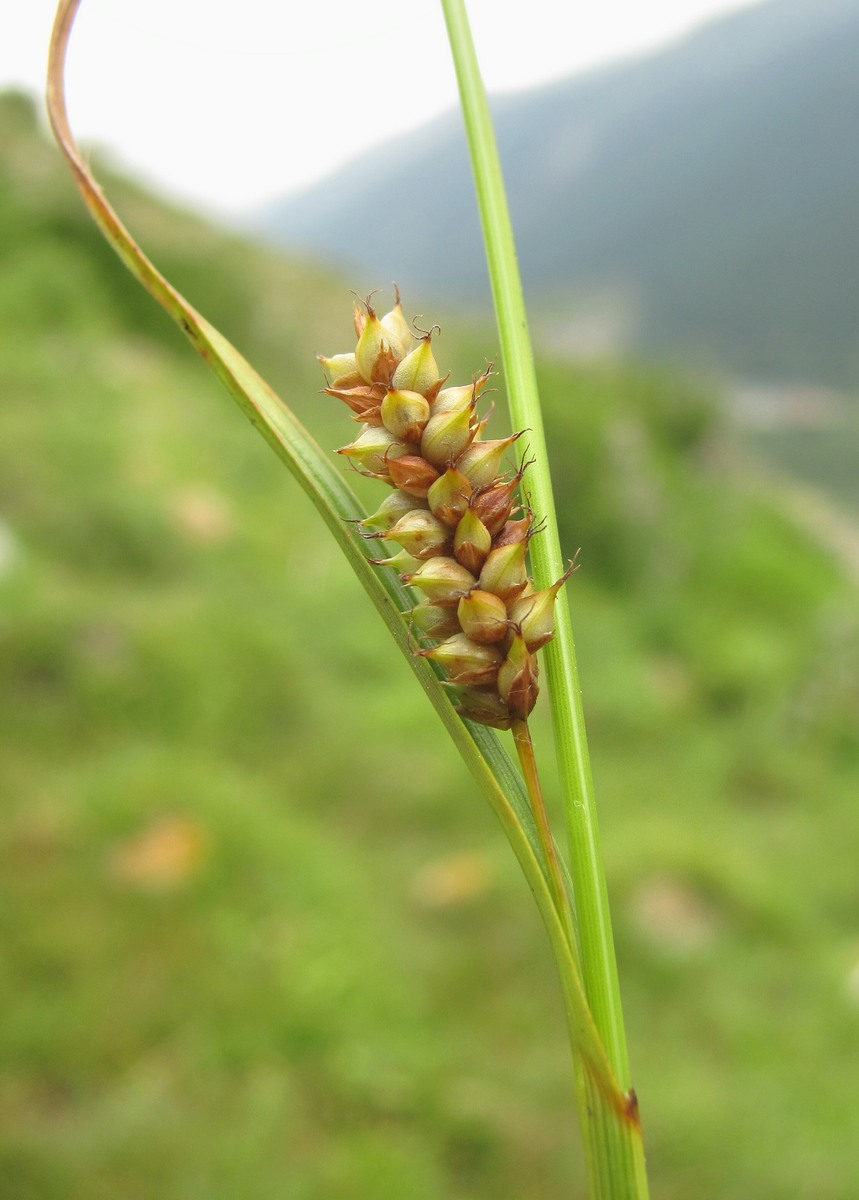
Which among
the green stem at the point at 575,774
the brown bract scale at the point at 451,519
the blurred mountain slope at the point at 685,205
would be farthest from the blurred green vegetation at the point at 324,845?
the blurred mountain slope at the point at 685,205

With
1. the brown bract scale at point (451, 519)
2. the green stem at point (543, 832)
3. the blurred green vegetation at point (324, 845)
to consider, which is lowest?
the blurred green vegetation at point (324, 845)

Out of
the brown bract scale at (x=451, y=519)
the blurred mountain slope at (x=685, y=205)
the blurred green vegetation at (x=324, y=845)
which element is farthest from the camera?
the blurred mountain slope at (x=685, y=205)

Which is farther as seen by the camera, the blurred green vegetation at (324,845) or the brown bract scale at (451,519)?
the blurred green vegetation at (324,845)

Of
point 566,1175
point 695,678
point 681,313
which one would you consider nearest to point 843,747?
point 695,678

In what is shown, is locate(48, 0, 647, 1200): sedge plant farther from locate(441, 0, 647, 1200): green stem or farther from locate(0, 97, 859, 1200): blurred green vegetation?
locate(0, 97, 859, 1200): blurred green vegetation

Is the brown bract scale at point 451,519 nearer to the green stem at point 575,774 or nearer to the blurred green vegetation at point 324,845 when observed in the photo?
the green stem at point 575,774

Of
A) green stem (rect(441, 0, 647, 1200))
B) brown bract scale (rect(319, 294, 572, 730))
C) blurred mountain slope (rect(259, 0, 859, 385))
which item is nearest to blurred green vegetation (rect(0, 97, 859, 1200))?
green stem (rect(441, 0, 647, 1200))

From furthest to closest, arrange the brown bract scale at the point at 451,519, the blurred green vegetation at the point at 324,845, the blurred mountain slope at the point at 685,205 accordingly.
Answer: the blurred mountain slope at the point at 685,205, the blurred green vegetation at the point at 324,845, the brown bract scale at the point at 451,519
